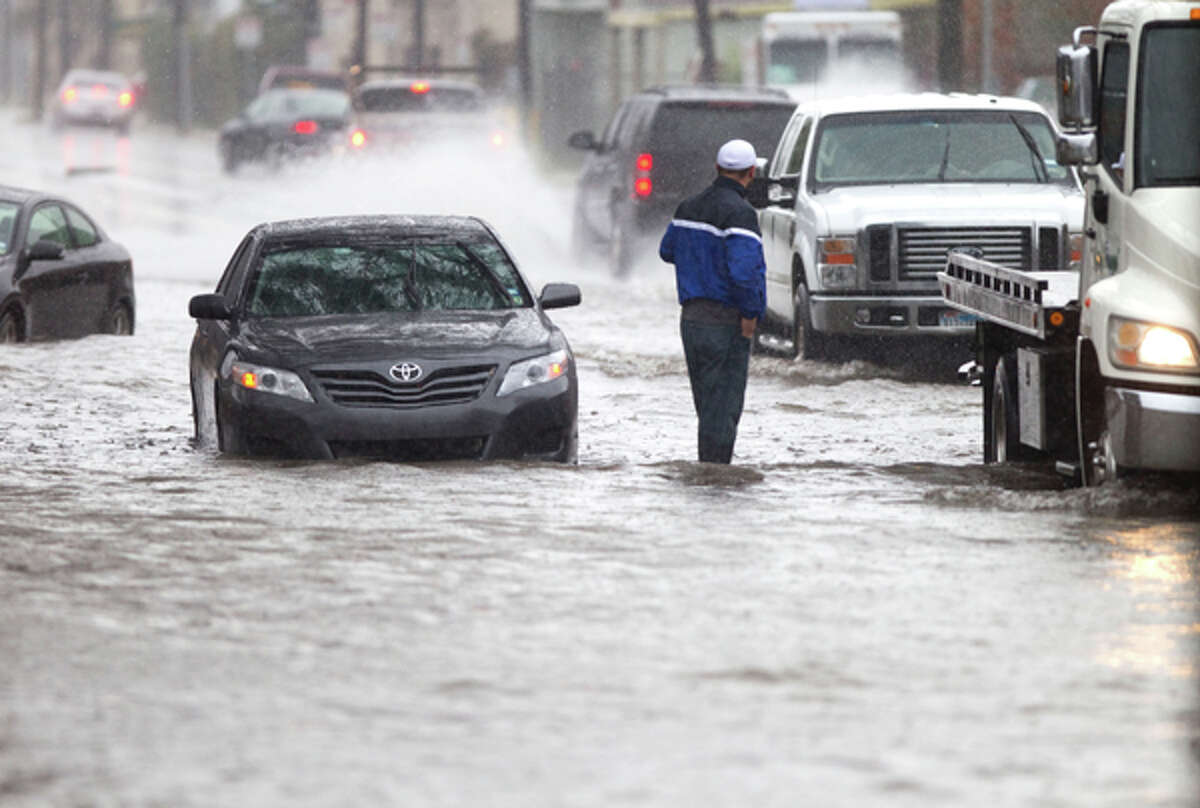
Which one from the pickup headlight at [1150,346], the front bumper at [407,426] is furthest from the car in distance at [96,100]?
the pickup headlight at [1150,346]

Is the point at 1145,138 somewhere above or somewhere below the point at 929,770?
above

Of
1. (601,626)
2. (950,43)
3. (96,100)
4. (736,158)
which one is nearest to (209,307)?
(736,158)

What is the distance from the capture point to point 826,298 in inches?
747

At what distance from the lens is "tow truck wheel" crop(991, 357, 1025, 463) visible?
13523 mm

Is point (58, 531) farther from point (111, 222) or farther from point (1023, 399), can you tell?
point (111, 222)

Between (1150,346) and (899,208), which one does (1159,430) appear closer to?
(1150,346)

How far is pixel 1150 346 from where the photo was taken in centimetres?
1114

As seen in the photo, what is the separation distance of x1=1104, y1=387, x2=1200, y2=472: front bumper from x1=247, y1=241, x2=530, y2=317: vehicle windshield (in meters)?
4.00

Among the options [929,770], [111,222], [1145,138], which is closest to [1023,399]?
[1145,138]

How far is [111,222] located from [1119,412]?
97.9 ft

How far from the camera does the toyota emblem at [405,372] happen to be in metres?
13.1

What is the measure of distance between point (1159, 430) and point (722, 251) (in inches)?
130

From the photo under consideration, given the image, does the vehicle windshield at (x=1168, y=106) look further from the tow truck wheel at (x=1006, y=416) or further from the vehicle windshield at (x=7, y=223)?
the vehicle windshield at (x=7, y=223)

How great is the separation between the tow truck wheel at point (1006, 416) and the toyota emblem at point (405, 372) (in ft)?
9.29
